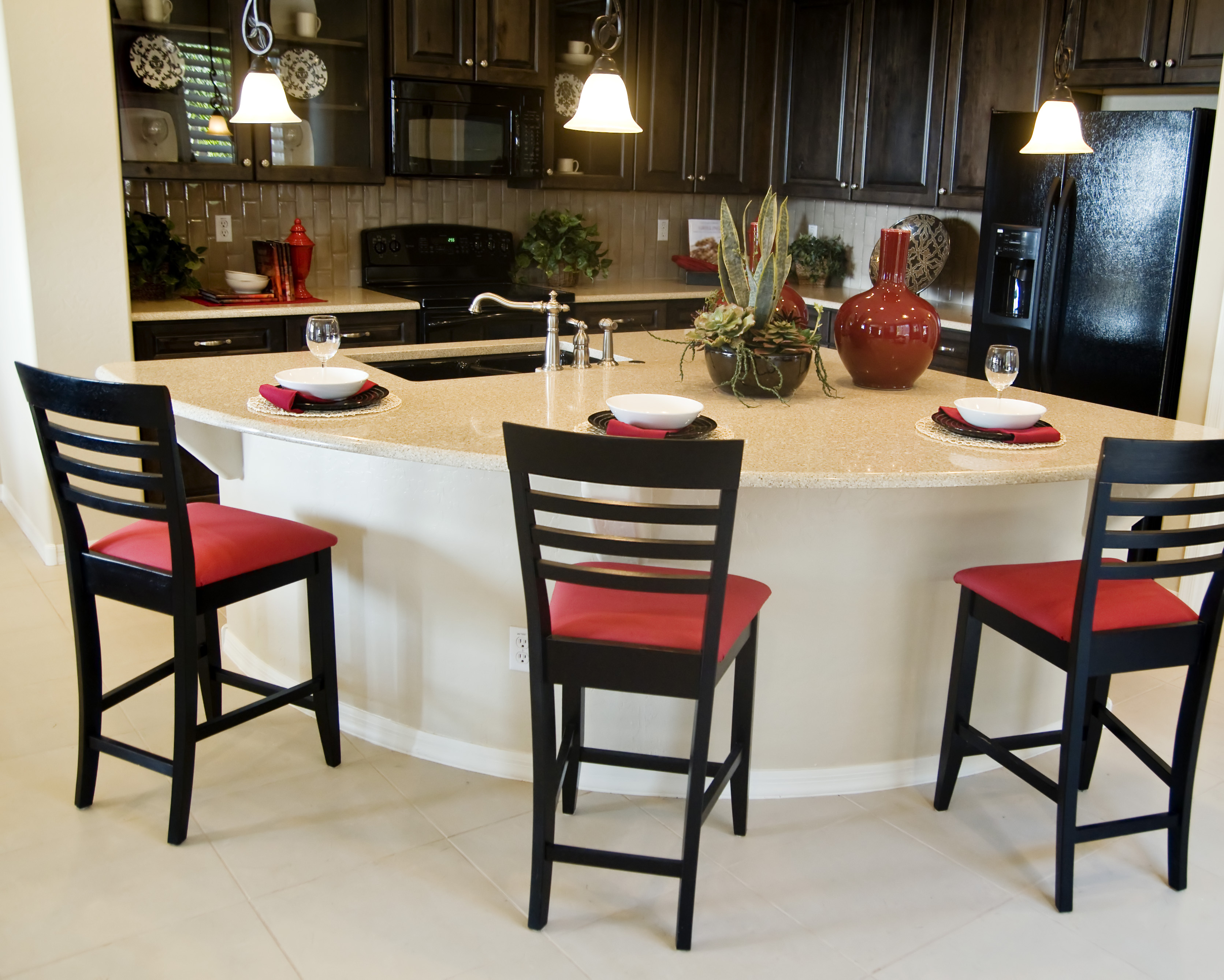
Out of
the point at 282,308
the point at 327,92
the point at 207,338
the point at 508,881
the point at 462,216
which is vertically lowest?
the point at 508,881

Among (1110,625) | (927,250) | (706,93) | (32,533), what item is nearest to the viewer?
(1110,625)

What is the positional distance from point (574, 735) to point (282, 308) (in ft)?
8.46

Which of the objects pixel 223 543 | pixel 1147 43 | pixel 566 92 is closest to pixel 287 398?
pixel 223 543

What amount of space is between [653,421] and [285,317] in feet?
8.08

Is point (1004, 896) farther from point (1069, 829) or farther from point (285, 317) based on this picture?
point (285, 317)

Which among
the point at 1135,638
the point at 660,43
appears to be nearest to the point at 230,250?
the point at 660,43

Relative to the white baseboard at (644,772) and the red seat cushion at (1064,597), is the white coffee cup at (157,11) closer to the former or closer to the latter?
the white baseboard at (644,772)

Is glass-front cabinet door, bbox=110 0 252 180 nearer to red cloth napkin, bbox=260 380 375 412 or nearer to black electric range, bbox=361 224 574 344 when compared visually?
black electric range, bbox=361 224 574 344

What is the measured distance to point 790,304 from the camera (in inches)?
111

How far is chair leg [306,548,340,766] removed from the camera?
250 centimetres

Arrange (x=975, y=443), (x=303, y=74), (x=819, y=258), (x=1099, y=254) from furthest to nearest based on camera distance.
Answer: (x=819, y=258)
(x=303, y=74)
(x=1099, y=254)
(x=975, y=443)

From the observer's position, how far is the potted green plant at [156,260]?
4160 mm

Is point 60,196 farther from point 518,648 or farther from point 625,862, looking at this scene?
point 625,862

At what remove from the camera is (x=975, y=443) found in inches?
92.0
